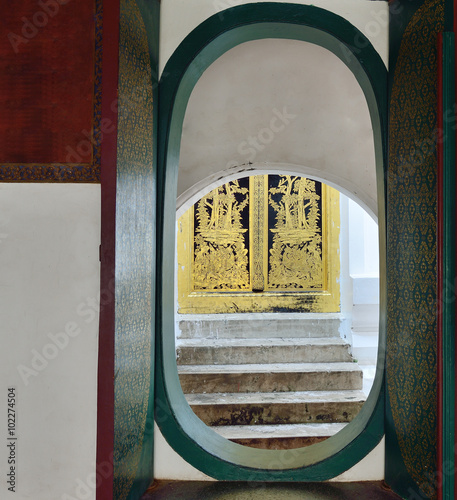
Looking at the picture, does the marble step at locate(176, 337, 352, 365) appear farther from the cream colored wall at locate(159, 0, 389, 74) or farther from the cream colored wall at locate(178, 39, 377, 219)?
the cream colored wall at locate(159, 0, 389, 74)

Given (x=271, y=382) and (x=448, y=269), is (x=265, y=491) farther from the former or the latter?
(x=271, y=382)

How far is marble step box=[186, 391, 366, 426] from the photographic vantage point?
168 inches

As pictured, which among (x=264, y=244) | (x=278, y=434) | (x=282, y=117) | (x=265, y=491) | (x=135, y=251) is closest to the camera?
(x=135, y=251)

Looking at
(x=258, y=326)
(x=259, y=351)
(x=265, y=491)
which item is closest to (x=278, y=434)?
(x=259, y=351)

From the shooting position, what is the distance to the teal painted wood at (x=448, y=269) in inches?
54.9

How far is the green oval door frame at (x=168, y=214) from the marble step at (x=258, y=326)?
11.7 feet

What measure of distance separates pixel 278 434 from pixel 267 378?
74 cm

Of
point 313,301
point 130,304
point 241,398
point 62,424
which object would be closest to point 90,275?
point 130,304

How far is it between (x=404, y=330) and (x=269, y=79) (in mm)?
2317

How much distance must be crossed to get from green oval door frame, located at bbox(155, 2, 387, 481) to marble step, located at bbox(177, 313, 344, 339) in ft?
11.7

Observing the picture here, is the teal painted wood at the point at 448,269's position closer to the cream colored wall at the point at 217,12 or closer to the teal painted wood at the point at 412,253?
the teal painted wood at the point at 412,253

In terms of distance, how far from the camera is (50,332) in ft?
4.62

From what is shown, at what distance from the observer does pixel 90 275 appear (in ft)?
4.61

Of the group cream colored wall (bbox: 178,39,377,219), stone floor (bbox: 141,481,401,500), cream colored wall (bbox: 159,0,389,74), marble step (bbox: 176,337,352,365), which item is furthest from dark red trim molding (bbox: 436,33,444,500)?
marble step (bbox: 176,337,352,365)
